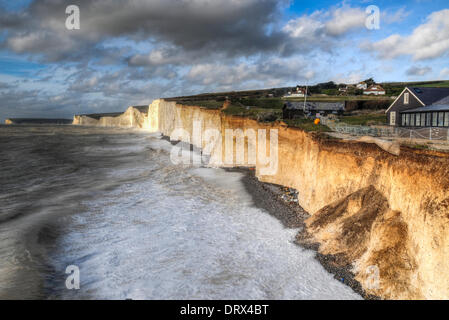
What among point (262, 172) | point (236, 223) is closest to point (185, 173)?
point (262, 172)

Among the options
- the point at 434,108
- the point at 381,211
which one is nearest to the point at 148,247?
the point at 381,211

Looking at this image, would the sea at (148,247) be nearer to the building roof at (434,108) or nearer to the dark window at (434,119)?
the dark window at (434,119)

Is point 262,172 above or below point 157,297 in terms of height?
above

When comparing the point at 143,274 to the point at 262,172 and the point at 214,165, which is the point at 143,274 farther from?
the point at 214,165

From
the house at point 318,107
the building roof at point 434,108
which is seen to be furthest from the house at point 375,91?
the building roof at point 434,108

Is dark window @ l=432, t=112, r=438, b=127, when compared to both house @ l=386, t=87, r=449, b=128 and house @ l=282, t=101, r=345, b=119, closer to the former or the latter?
house @ l=386, t=87, r=449, b=128

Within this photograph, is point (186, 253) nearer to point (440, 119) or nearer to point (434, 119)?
point (440, 119)

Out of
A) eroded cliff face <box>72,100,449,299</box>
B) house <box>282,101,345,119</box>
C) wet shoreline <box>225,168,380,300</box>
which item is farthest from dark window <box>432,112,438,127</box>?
house <box>282,101,345,119</box>
